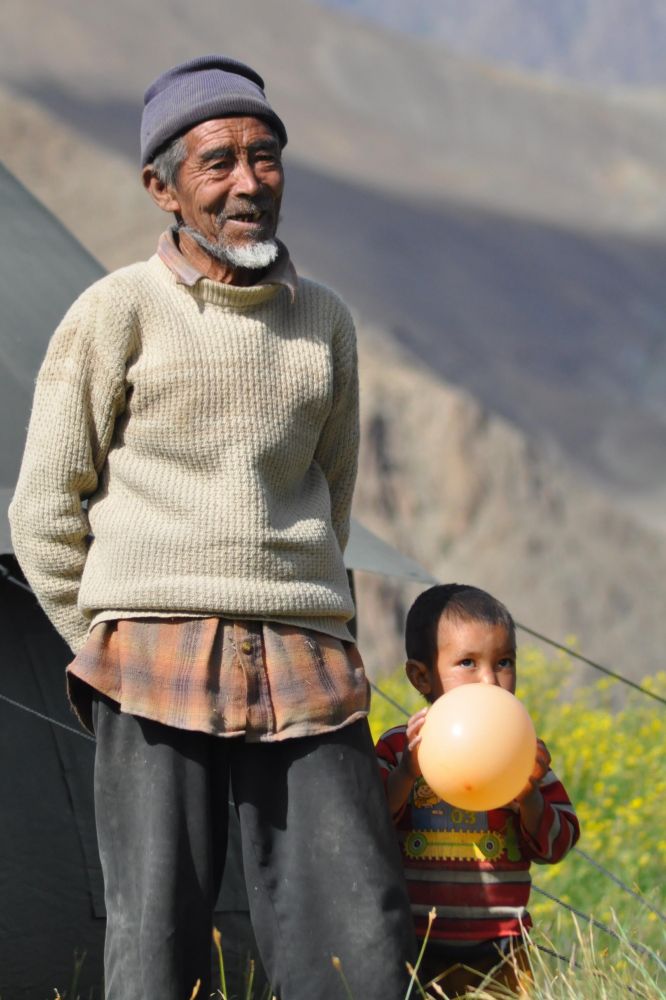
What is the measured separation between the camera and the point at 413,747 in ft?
9.86

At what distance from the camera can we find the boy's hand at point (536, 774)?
118 inches

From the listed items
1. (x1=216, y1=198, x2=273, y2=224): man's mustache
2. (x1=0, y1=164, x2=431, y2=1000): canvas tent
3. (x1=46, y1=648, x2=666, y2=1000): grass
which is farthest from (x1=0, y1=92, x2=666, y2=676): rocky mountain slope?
(x1=216, y1=198, x2=273, y2=224): man's mustache

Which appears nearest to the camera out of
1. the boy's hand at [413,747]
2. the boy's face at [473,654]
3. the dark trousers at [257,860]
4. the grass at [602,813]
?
the dark trousers at [257,860]

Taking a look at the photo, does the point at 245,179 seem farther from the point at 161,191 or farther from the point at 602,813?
the point at 602,813

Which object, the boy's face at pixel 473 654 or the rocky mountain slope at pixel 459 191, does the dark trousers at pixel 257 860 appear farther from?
the rocky mountain slope at pixel 459 191

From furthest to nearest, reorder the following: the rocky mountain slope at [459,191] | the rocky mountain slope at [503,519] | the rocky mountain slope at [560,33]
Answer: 1. the rocky mountain slope at [560,33]
2. the rocky mountain slope at [459,191]
3. the rocky mountain slope at [503,519]

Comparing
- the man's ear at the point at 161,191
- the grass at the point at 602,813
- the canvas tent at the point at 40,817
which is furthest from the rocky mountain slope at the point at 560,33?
the man's ear at the point at 161,191

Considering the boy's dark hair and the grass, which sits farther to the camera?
the grass

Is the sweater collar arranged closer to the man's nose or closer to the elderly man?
the elderly man

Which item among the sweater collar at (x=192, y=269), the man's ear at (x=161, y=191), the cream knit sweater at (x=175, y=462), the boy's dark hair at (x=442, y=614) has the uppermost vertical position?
the man's ear at (x=161, y=191)

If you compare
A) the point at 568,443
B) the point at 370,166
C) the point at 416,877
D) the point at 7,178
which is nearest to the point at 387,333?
the point at 568,443

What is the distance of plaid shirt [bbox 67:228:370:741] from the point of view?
9.10ft

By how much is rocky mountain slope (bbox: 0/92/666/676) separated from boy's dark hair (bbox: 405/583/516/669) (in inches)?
341

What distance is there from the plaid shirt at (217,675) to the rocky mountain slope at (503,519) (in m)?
9.06
